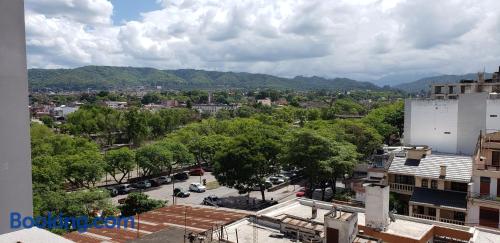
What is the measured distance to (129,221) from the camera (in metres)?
14.3

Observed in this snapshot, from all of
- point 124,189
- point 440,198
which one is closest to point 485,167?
point 440,198

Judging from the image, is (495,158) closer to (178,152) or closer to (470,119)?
(470,119)

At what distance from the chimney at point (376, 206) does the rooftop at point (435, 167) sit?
9.31 m

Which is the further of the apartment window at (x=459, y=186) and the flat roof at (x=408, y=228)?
the apartment window at (x=459, y=186)

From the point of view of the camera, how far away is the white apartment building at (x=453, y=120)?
950 inches

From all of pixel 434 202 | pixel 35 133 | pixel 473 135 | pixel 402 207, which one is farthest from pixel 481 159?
pixel 35 133

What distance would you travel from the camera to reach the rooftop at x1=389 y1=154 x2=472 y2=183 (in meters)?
19.4

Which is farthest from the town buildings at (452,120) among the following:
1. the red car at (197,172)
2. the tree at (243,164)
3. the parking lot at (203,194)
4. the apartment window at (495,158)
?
the red car at (197,172)

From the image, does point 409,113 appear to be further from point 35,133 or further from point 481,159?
point 35,133

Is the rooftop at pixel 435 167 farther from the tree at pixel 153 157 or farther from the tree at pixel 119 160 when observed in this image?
the tree at pixel 119 160

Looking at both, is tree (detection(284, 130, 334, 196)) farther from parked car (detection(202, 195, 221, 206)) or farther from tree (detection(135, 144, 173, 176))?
tree (detection(135, 144, 173, 176))

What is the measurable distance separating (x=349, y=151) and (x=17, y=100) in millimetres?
24659

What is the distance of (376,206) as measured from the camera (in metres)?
11.7

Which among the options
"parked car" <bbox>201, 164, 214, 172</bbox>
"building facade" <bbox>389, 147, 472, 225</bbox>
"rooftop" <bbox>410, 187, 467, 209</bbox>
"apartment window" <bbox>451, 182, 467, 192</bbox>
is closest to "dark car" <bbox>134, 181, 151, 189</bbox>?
"parked car" <bbox>201, 164, 214, 172</bbox>
